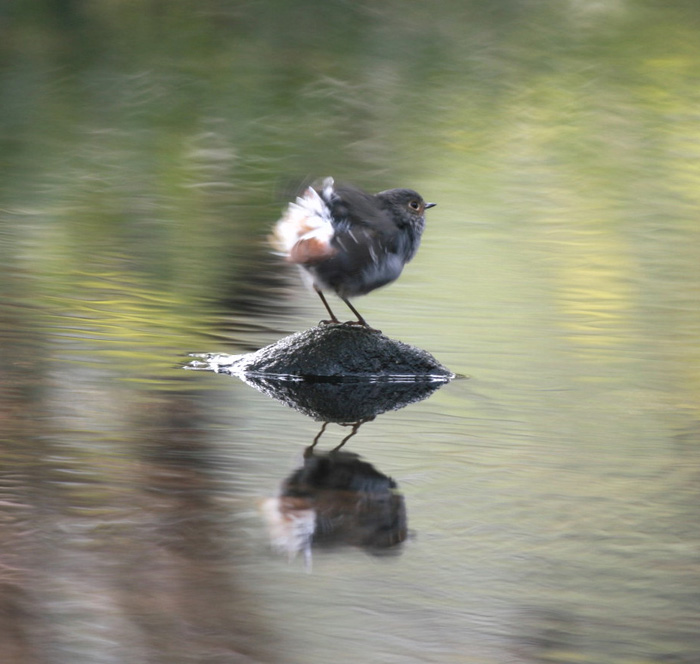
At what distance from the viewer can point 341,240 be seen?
17.9 ft

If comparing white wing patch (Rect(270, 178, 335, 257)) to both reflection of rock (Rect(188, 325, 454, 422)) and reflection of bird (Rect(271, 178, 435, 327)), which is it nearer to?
reflection of bird (Rect(271, 178, 435, 327))

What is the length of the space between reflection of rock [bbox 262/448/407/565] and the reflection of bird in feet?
3.02

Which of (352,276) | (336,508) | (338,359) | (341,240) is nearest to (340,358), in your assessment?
(338,359)

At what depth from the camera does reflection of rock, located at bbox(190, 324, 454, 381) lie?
5.86m

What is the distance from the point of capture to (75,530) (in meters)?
3.97

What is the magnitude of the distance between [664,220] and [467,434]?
215 inches

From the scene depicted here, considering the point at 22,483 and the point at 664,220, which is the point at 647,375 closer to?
the point at 22,483

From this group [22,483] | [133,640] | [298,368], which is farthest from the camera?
[298,368]

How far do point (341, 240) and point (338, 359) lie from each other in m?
0.63

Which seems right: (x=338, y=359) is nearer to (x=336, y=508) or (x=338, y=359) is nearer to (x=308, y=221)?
(x=308, y=221)

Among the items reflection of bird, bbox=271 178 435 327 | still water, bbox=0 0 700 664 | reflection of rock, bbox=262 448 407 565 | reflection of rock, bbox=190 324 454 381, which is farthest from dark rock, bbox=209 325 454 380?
reflection of rock, bbox=262 448 407 565

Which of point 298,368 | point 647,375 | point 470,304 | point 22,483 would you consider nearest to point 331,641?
point 22,483

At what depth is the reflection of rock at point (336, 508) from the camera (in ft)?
13.1

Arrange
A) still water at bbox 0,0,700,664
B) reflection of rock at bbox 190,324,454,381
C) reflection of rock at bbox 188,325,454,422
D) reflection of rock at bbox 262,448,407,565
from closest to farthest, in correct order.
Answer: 1. still water at bbox 0,0,700,664
2. reflection of rock at bbox 262,448,407,565
3. reflection of rock at bbox 188,325,454,422
4. reflection of rock at bbox 190,324,454,381
